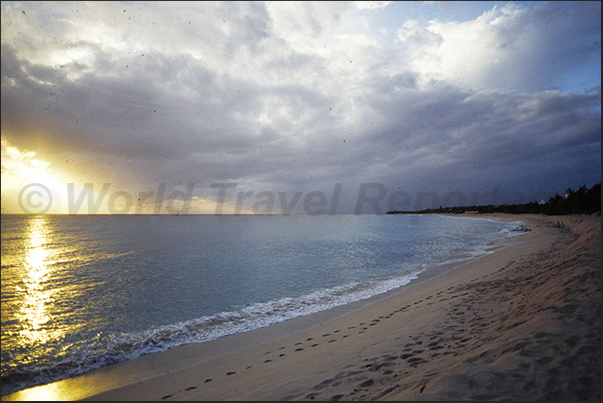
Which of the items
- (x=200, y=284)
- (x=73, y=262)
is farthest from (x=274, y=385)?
(x=73, y=262)

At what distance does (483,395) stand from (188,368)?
26.5 ft

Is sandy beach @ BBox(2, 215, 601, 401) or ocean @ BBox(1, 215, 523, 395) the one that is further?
ocean @ BBox(1, 215, 523, 395)

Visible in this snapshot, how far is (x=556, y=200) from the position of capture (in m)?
78.6

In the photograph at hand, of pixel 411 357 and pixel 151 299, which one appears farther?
pixel 151 299

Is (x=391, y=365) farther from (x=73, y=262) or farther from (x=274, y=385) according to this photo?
(x=73, y=262)

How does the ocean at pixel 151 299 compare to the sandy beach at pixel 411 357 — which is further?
the ocean at pixel 151 299

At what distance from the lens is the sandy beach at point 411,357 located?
14.1 ft

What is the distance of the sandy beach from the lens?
4301 mm

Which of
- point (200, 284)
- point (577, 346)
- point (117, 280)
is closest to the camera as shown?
point (577, 346)

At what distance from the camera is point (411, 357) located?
6.20 metres

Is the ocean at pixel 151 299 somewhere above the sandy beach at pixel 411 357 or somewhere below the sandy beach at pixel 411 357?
below

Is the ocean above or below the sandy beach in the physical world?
below

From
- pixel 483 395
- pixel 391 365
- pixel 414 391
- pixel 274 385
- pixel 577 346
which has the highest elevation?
pixel 577 346

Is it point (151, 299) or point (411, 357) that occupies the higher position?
point (411, 357)
